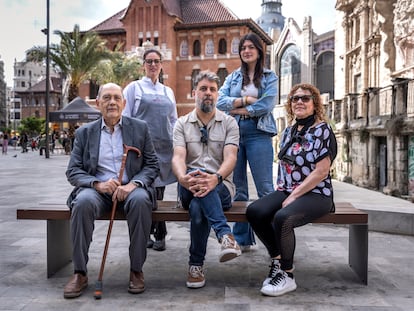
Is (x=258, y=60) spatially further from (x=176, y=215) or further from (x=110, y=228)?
(x=110, y=228)

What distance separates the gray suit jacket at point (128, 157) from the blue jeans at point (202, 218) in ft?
1.28

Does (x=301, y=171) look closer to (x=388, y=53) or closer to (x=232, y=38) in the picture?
(x=388, y=53)

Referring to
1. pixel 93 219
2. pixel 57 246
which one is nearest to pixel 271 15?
pixel 57 246

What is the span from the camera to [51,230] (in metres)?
4.43

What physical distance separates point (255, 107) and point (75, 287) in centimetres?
241

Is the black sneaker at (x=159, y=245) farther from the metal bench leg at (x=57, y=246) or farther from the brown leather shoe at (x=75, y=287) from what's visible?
the brown leather shoe at (x=75, y=287)

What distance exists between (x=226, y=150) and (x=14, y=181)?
11.1 meters

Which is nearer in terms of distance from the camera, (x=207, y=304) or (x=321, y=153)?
(x=207, y=304)

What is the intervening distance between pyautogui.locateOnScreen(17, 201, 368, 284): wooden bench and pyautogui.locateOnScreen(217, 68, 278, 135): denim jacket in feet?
2.98

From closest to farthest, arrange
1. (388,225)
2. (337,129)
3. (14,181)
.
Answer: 1. (388,225)
2. (14,181)
3. (337,129)

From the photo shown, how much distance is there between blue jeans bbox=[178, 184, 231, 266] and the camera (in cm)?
390

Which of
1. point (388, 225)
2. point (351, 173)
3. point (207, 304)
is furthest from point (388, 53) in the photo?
point (207, 304)

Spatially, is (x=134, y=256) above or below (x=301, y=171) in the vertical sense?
below

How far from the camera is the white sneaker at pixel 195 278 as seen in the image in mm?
3980
